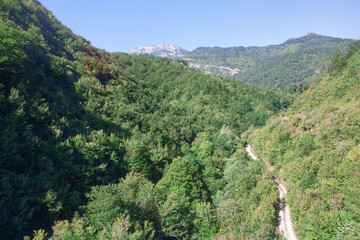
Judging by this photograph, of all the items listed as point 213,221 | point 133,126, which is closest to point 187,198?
point 213,221

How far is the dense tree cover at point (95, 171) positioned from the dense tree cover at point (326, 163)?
20.9ft

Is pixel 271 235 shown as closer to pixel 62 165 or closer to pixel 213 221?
pixel 213 221

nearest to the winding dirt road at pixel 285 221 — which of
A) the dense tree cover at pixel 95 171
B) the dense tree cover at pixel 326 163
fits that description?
the dense tree cover at pixel 326 163

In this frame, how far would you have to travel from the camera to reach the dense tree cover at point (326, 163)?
26.9 meters

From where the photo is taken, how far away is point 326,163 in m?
36.6

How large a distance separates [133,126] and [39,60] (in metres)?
30.1

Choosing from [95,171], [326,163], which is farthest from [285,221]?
[95,171]

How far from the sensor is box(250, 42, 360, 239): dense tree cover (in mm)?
26859

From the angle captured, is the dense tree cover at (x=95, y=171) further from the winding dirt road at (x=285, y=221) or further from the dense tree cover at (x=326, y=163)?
the dense tree cover at (x=326, y=163)

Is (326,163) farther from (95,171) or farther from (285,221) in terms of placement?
(95,171)

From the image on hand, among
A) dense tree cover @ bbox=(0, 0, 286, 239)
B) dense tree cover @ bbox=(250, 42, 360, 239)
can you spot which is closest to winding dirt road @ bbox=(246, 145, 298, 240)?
dense tree cover @ bbox=(250, 42, 360, 239)

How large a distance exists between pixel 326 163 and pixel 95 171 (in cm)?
4465

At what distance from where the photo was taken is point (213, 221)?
2873 centimetres

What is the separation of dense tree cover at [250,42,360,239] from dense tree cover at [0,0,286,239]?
20.9 ft
